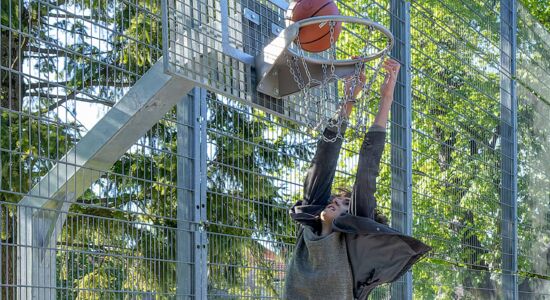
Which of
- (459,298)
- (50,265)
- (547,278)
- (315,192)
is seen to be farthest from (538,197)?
(50,265)

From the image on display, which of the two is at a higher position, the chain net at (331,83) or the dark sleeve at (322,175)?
the chain net at (331,83)

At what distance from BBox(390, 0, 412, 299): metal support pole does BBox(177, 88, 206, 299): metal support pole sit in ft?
7.65

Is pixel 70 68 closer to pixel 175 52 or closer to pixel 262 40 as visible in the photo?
pixel 175 52

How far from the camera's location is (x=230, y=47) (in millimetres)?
4957

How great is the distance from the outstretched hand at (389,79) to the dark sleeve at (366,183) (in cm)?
40

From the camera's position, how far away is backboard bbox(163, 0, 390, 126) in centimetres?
458

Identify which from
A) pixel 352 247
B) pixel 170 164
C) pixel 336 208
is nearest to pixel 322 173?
pixel 336 208

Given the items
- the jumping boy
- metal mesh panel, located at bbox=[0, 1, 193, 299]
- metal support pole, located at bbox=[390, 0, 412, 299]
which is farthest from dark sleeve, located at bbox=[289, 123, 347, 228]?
metal support pole, located at bbox=[390, 0, 412, 299]

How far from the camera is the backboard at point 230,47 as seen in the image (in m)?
4.58

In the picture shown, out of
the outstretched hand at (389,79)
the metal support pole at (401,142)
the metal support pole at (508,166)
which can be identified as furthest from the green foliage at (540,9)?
the outstretched hand at (389,79)

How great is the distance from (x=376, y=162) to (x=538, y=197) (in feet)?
21.2

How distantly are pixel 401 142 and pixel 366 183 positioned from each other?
8.18ft

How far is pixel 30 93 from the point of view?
14.6 feet

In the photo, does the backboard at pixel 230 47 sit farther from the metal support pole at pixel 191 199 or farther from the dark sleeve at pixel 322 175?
the metal support pole at pixel 191 199
